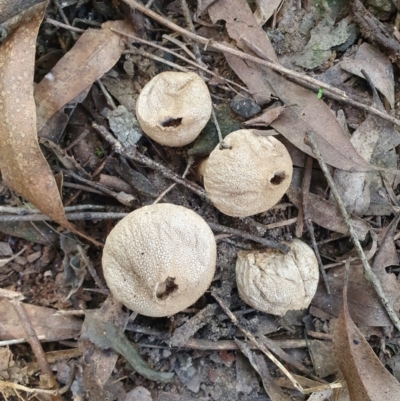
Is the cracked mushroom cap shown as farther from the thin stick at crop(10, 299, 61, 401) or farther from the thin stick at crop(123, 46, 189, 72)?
the thin stick at crop(10, 299, 61, 401)

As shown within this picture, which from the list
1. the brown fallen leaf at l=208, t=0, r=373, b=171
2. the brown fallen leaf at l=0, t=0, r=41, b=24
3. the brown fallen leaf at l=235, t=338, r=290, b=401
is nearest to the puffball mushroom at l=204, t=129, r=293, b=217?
the brown fallen leaf at l=208, t=0, r=373, b=171

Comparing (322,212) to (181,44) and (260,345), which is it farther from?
(181,44)

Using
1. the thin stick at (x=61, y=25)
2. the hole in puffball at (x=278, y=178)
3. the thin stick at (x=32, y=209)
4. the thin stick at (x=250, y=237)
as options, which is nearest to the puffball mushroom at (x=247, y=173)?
the hole in puffball at (x=278, y=178)

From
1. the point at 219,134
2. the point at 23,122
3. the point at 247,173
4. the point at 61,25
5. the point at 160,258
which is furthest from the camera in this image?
the point at 61,25

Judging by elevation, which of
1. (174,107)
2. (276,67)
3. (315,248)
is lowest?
(315,248)

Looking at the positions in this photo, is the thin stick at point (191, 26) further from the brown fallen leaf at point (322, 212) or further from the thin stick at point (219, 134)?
the brown fallen leaf at point (322, 212)

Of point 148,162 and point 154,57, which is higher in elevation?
point 154,57

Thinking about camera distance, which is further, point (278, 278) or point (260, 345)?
point (260, 345)

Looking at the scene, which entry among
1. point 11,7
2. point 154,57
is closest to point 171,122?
point 154,57

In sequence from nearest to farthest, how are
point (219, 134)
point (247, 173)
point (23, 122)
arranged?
1. point (247, 173)
2. point (23, 122)
3. point (219, 134)
